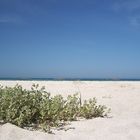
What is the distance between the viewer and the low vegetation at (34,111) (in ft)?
18.0

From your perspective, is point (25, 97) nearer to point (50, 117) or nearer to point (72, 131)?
point (50, 117)

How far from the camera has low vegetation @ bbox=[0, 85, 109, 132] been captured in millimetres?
5500

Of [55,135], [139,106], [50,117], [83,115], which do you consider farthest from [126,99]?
[55,135]

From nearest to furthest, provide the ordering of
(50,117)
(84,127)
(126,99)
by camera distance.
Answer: (84,127)
(50,117)
(126,99)

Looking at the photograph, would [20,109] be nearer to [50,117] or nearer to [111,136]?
[50,117]

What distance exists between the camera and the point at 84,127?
5.55m

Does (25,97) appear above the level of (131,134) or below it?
above

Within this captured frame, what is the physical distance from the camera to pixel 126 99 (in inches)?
365

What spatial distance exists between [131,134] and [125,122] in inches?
29.8

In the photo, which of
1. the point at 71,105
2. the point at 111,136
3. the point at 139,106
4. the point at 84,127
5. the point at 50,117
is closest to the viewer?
the point at 111,136

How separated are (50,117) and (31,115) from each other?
1.20ft

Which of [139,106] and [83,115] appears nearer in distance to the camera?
[83,115]

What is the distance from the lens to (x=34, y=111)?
572cm

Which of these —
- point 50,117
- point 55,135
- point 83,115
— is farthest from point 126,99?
point 55,135
